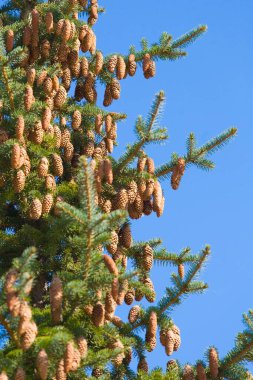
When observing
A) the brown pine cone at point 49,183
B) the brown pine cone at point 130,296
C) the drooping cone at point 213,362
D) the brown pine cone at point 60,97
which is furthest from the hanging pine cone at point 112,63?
the drooping cone at point 213,362

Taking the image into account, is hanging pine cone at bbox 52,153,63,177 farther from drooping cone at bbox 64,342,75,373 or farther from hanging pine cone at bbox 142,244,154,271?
drooping cone at bbox 64,342,75,373

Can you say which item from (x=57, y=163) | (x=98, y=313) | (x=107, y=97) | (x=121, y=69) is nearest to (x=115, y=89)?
(x=107, y=97)

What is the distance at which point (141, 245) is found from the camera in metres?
6.71

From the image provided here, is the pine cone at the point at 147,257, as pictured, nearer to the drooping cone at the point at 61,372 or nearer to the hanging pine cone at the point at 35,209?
the hanging pine cone at the point at 35,209

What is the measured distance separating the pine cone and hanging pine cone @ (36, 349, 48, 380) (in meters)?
2.18

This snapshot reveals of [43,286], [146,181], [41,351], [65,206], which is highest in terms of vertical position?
[146,181]

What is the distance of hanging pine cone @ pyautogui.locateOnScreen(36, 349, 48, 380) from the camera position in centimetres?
431

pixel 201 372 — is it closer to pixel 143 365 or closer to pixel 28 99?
pixel 143 365

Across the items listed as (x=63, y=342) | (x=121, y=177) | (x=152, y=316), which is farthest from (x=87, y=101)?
(x=63, y=342)

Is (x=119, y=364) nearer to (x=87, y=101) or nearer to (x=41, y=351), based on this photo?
(x=41, y=351)

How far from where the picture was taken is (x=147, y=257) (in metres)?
6.55

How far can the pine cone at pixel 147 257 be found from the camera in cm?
646

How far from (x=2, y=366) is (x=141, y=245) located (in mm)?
2356

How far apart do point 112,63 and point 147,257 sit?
2073mm
